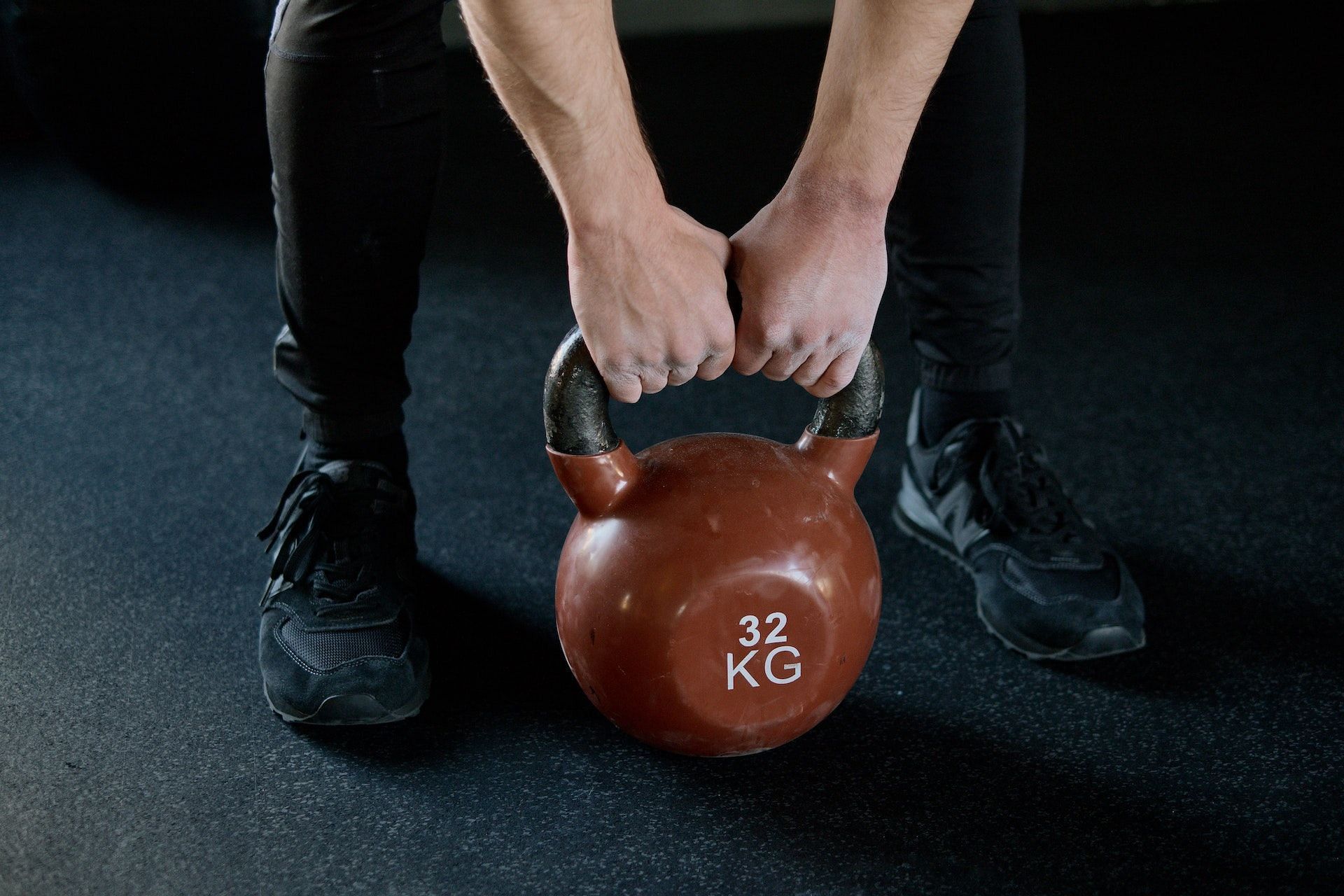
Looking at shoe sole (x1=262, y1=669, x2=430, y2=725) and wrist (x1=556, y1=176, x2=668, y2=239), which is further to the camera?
shoe sole (x1=262, y1=669, x2=430, y2=725)

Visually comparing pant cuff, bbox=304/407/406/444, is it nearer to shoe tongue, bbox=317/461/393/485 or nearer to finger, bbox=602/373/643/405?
shoe tongue, bbox=317/461/393/485

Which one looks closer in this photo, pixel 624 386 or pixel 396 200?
pixel 624 386

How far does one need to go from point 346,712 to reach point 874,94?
657 millimetres

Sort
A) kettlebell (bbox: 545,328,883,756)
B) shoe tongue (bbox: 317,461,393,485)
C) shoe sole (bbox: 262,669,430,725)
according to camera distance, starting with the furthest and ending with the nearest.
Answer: shoe tongue (bbox: 317,461,393,485) < shoe sole (bbox: 262,669,430,725) < kettlebell (bbox: 545,328,883,756)

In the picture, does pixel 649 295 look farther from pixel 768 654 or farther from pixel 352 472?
pixel 352 472

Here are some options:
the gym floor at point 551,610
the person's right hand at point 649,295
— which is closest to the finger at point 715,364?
the person's right hand at point 649,295

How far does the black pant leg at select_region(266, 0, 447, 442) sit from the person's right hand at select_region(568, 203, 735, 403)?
29 centimetres

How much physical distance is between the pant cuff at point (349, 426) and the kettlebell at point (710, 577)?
307 mm

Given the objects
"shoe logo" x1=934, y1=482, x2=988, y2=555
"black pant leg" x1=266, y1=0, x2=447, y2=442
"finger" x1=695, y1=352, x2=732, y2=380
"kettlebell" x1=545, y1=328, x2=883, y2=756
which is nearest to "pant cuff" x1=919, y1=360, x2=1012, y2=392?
"shoe logo" x1=934, y1=482, x2=988, y2=555

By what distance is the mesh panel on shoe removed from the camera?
100 centimetres

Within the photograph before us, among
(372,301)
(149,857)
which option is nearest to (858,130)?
(372,301)

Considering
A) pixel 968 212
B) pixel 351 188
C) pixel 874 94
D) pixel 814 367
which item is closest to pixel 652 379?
pixel 814 367

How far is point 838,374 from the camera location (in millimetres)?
883

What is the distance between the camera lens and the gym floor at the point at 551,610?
2.83 feet
